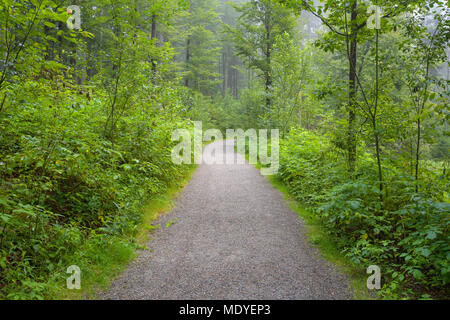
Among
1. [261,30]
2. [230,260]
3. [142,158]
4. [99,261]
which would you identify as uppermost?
[261,30]

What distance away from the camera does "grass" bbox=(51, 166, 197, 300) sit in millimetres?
2744

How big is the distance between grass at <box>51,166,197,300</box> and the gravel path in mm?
140

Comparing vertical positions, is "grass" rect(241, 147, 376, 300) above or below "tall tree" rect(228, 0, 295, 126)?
below

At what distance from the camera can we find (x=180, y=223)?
16.9ft

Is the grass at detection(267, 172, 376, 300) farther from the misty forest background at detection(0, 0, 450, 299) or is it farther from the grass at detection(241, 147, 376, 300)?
the misty forest background at detection(0, 0, 450, 299)

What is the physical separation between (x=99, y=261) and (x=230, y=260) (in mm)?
1832

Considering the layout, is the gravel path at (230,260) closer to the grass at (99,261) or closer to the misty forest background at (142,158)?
the grass at (99,261)

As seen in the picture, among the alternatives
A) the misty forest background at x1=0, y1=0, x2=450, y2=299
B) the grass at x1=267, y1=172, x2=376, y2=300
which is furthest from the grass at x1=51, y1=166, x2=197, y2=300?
the grass at x1=267, y1=172, x2=376, y2=300

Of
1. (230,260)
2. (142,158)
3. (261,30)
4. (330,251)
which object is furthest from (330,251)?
(261,30)

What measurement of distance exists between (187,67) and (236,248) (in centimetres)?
2522

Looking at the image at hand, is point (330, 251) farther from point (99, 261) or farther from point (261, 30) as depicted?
point (261, 30)

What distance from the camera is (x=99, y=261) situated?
3336 millimetres

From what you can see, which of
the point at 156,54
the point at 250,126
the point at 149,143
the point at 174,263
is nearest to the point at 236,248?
the point at 174,263
